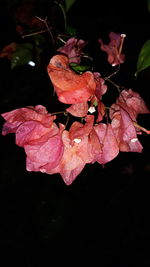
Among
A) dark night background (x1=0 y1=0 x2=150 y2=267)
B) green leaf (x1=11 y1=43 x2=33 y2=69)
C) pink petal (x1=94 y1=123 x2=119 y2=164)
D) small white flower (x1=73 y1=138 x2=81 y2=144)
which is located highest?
green leaf (x1=11 y1=43 x2=33 y2=69)

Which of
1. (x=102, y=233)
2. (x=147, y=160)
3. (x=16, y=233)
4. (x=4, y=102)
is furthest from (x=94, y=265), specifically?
(x=4, y=102)

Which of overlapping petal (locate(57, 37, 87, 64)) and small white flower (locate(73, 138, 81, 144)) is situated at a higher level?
overlapping petal (locate(57, 37, 87, 64))

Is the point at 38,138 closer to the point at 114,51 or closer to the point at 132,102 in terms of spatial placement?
the point at 132,102

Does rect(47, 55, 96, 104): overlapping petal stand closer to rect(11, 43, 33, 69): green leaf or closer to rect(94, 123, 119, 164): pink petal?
rect(94, 123, 119, 164): pink petal

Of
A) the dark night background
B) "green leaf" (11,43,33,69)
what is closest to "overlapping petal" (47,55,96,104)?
"green leaf" (11,43,33,69)

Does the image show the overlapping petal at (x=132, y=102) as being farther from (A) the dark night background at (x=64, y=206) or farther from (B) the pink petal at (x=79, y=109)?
(A) the dark night background at (x=64, y=206)

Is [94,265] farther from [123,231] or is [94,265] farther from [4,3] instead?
[4,3]

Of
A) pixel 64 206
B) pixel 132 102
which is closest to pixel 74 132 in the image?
pixel 132 102

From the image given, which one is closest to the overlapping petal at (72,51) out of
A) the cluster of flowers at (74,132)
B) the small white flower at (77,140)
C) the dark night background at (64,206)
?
the cluster of flowers at (74,132)
